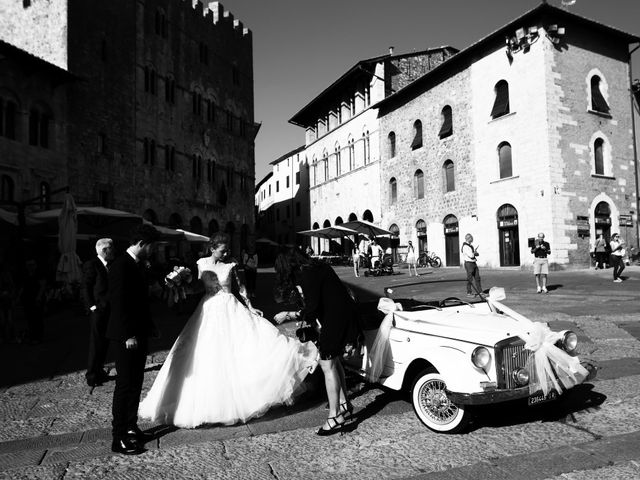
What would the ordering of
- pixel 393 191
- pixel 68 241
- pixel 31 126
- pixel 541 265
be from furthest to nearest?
pixel 393 191
pixel 31 126
pixel 541 265
pixel 68 241

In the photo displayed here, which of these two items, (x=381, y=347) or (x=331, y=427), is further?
(x=381, y=347)

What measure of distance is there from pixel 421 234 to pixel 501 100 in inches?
379

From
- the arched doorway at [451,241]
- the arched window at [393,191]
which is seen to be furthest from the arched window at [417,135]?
the arched doorway at [451,241]

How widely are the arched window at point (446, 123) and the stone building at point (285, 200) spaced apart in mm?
21258

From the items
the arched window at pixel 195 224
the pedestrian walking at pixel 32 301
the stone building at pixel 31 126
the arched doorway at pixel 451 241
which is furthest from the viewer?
the arched window at pixel 195 224

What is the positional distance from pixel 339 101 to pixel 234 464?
4065 centimetres

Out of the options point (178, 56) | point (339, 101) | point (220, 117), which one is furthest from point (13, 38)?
point (339, 101)

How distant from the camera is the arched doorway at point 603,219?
2406 cm

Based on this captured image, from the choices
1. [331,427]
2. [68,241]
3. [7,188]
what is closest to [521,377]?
[331,427]

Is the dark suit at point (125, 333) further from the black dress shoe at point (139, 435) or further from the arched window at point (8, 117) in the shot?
the arched window at point (8, 117)

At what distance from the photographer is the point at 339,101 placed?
4188 cm

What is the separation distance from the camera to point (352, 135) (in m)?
39.6

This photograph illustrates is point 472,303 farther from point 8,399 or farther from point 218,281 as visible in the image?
point 8,399

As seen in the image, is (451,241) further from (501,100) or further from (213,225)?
(213,225)
